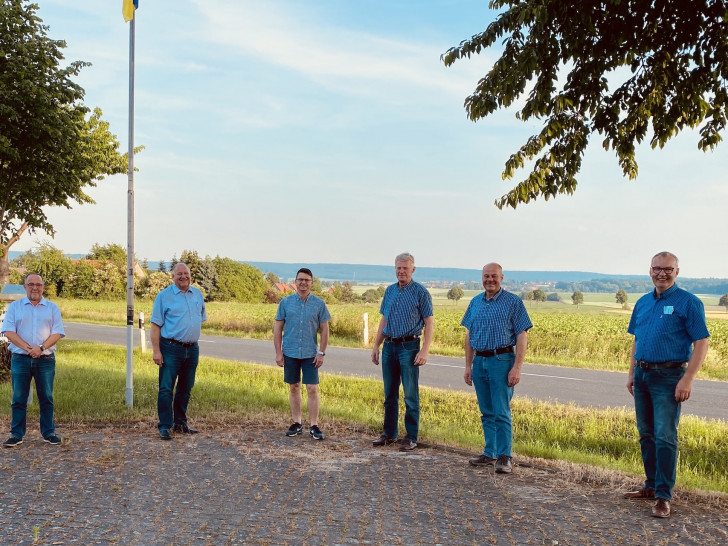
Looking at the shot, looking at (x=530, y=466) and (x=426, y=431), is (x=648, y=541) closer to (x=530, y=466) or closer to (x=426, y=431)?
(x=530, y=466)

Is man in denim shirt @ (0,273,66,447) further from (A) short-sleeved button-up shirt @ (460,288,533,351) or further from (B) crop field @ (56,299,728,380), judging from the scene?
(B) crop field @ (56,299,728,380)

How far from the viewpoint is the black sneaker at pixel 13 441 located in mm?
7215

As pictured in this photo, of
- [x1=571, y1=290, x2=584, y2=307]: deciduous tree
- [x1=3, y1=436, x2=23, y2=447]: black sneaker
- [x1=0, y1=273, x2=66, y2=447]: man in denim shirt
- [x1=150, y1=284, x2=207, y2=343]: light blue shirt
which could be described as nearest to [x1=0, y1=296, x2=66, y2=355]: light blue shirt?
[x1=0, y1=273, x2=66, y2=447]: man in denim shirt

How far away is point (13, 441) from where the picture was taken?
7.27 meters

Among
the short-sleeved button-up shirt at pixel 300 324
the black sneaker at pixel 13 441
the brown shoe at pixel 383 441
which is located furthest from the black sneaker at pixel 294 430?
the black sneaker at pixel 13 441

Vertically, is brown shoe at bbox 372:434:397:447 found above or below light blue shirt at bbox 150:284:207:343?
below

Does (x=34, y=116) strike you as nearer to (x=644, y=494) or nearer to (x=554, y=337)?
(x=644, y=494)

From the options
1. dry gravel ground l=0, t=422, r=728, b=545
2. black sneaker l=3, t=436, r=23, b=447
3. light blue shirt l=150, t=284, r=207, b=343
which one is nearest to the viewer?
dry gravel ground l=0, t=422, r=728, b=545

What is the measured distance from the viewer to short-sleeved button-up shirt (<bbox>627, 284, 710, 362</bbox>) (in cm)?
531

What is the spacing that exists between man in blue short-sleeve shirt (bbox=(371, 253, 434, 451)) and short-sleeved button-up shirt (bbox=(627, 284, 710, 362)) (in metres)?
2.27

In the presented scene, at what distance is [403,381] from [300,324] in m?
1.31

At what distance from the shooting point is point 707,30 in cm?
755

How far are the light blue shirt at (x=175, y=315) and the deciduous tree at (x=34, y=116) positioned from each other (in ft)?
22.8

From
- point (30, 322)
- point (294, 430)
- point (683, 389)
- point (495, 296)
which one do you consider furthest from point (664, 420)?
point (30, 322)
